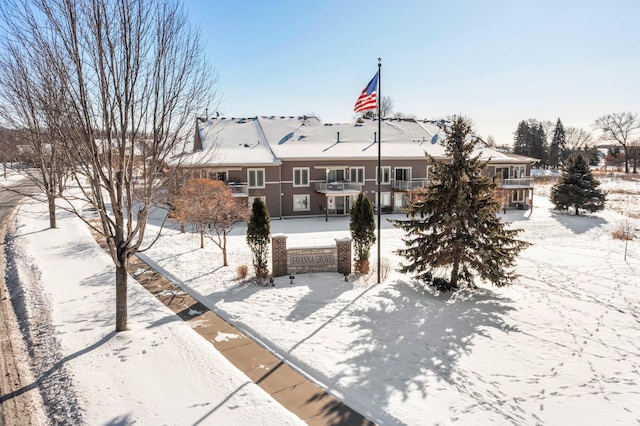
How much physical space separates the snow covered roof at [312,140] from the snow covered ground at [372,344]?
50.0 ft

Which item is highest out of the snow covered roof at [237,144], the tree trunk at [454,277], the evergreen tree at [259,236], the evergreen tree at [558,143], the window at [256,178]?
the evergreen tree at [558,143]

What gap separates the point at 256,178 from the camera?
31500mm

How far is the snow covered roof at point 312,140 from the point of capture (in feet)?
107

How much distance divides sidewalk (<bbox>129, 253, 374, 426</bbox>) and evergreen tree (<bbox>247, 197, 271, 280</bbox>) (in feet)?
9.91

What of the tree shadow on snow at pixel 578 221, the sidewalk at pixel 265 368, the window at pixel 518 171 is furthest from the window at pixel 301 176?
the window at pixel 518 171

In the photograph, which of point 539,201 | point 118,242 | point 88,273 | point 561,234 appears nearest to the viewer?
point 118,242

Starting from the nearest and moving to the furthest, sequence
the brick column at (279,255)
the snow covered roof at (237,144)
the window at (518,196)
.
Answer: the brick column at (279,255)
the snow covered roof at (237,144)
the window at (518,196)

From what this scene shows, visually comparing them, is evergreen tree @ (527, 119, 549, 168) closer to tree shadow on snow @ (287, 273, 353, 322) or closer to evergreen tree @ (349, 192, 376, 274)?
evergreen tree @ (349, 192, 376, 274)

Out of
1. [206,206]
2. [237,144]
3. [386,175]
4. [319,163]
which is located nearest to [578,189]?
[386,175]

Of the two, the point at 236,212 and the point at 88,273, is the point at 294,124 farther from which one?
the point at 88,273

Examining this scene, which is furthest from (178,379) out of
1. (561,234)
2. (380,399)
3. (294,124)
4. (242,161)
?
(294,124)

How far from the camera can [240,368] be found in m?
8.96

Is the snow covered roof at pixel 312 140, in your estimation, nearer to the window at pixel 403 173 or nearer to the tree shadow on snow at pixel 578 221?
the window at pixel 403 173

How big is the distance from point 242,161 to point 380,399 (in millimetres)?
25409
